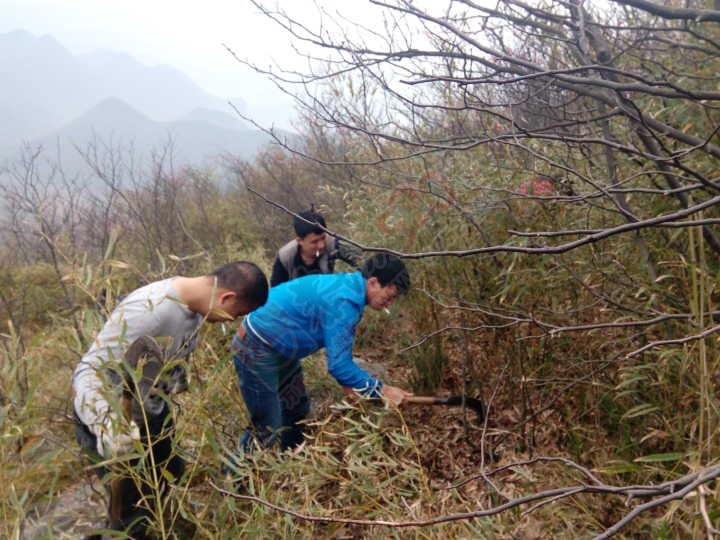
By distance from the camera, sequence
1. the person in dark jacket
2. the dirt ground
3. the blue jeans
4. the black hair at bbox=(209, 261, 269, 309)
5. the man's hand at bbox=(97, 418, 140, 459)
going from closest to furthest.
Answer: the man's hand at bbox=(97, 418, 140, 459) < the black hair at bbox=(209, 261, 269, 309) < the dirt ground < the blue jeans < the person in dark jacket

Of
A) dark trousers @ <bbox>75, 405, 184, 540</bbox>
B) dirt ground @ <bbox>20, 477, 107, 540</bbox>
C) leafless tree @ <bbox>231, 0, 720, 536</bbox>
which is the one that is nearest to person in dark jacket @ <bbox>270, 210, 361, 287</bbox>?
leafless tree @ <bbox>231, 0, 720, 536</bbox>

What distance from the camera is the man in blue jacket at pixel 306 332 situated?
229 centimetres

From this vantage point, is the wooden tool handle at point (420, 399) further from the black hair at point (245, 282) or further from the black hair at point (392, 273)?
the black hair at point (245, 282)

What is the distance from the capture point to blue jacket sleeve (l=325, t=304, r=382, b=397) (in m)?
2.26

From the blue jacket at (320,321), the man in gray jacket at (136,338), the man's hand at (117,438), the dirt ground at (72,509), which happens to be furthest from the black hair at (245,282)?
the dirt ground at (72,509)

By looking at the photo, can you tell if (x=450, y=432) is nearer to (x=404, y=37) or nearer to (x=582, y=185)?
(x=582, y=185)

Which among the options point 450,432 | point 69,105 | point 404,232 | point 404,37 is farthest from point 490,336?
point 69,105

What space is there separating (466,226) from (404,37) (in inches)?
44.2

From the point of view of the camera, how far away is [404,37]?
2039 millimetres

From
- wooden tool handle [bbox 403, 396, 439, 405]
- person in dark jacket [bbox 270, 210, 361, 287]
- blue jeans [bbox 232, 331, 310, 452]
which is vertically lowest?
blue jeans [bbox 232, 331, 310, 452]

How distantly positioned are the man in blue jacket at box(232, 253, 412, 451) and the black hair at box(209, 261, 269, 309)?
1.32ft

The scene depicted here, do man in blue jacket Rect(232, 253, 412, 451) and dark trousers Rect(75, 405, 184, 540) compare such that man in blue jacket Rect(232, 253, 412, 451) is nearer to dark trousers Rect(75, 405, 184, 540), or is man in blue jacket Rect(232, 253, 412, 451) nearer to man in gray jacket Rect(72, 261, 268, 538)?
man in gray jacket Rect(72, 261, 268, 538)

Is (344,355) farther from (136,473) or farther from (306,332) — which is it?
(136,473)

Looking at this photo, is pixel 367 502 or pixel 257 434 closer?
pixel 367 502
